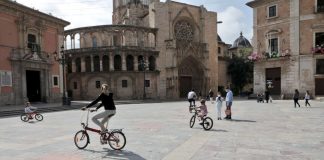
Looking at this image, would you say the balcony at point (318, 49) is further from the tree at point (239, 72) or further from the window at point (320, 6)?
the tree at point (239, 72)

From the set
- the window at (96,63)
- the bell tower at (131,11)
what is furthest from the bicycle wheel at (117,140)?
the bell tower at (131,11)

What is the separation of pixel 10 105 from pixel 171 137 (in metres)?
21.2

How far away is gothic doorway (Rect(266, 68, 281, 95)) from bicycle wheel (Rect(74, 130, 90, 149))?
97.6 ft

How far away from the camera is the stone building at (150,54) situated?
136ft

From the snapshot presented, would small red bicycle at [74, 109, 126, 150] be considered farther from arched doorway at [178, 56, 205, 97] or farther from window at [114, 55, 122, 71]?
arched doorway at [178, 56, 205, 97]

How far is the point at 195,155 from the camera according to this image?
25.0 feet

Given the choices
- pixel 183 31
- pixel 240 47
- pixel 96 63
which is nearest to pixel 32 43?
pixel 96 63

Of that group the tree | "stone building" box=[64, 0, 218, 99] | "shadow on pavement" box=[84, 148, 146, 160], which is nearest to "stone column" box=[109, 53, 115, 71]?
"stone building" box=[64, 0, 218, 99]

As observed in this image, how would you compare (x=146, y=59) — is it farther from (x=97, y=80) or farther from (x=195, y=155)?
(x=195, y=155)

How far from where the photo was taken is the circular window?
4694cm

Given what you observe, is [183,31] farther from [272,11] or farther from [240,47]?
[240,47]

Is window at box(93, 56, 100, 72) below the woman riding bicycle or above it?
above

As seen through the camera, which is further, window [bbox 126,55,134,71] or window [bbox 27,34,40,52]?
window [bbox 126,55,134,71]

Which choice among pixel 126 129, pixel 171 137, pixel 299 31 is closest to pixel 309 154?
pixel 171 137
